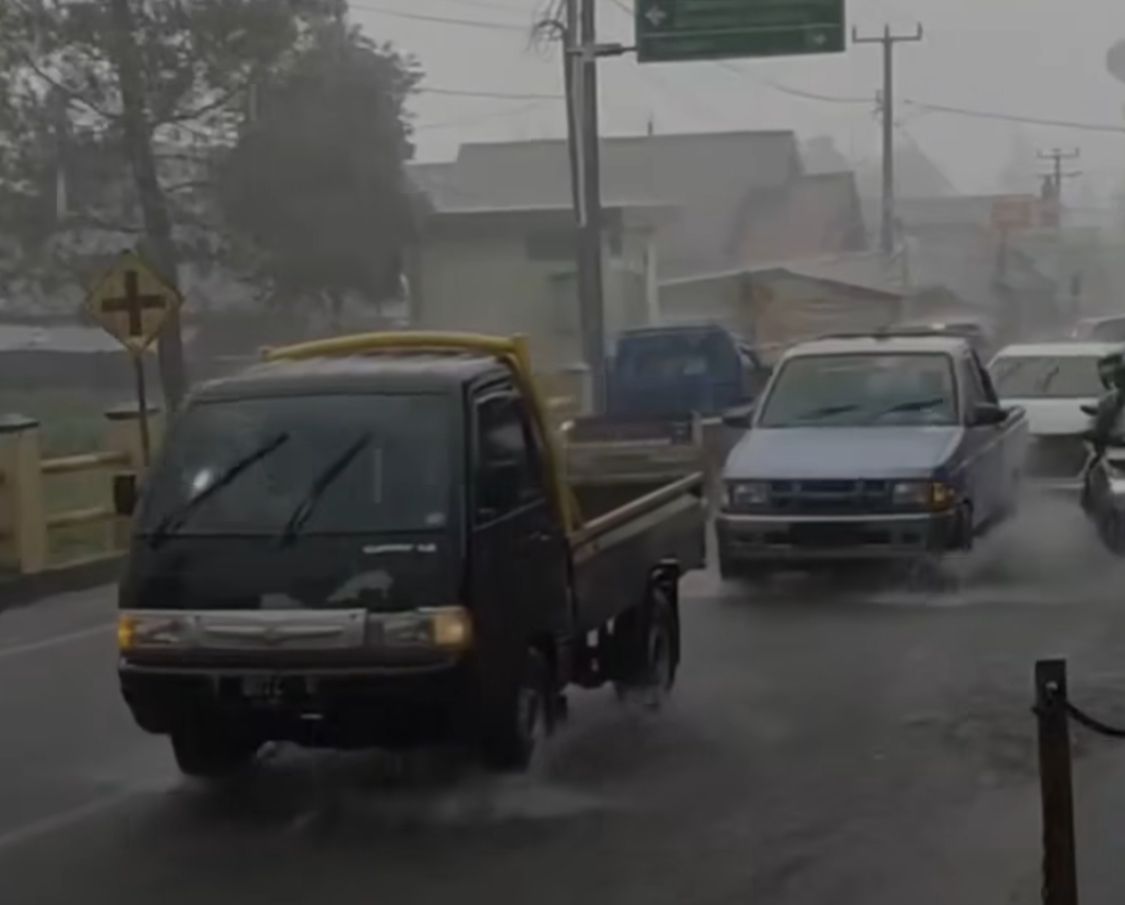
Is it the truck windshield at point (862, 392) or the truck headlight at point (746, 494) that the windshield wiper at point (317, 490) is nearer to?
the truck headlight at point (746, 494)

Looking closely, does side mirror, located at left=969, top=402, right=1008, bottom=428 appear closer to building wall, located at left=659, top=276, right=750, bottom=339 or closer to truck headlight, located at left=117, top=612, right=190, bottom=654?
truck headlight, located at left=117, top=612, right=190, bottom=654

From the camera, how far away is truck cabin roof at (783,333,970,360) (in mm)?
18547

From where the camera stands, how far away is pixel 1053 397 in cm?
2552

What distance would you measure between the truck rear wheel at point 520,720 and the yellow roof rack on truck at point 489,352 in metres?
0.76

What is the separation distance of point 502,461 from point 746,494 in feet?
22.6

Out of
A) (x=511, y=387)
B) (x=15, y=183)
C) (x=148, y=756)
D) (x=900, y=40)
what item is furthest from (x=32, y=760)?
(x=900, y=40)

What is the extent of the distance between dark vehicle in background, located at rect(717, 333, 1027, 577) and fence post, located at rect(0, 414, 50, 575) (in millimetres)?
5612

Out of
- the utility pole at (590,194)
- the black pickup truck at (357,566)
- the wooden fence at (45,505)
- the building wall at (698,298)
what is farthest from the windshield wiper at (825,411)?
the building wall at (698,298)

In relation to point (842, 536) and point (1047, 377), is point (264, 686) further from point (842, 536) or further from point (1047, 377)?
point (1047, 377)

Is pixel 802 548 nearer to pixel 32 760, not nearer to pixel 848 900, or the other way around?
pixel 32 760

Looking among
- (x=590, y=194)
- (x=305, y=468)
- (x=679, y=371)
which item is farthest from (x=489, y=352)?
(x=590, y=194)

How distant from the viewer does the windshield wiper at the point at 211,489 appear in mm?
9875

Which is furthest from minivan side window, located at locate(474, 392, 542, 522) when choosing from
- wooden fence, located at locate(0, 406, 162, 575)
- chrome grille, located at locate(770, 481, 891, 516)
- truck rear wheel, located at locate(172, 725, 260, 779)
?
wooden fence, located at locate(0, 406, 162, 575)

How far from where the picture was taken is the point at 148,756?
36.6ft
